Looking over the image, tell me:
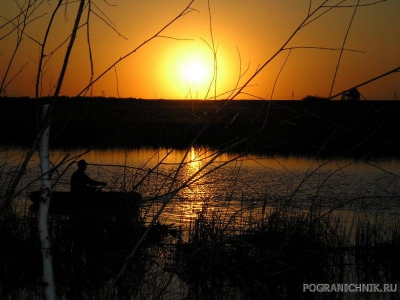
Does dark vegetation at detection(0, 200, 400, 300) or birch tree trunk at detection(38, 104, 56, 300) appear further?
dark vegetation at detection(0, 200, 400, 300)

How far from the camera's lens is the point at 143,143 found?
1351 inches

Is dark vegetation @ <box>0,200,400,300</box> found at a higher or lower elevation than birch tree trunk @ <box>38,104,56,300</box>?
lower

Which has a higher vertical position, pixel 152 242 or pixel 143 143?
pixel 143 143

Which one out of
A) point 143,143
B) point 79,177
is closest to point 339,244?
point 79,177

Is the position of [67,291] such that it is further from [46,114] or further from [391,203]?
[391,203]

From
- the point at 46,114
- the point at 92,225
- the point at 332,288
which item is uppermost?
the point at 46,114

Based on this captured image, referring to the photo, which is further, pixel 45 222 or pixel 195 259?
pixel 195 259

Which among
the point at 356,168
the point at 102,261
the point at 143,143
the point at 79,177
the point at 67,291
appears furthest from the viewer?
the point at 143,143

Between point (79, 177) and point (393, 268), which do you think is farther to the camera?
point (79, 177)

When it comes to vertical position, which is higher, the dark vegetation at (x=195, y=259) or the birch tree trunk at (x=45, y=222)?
the birch tree trunk at (x=45, y=222)

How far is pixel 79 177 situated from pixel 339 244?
5.22 meters

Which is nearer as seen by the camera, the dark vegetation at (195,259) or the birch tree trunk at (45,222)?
the birch tree trunk at (45,222)

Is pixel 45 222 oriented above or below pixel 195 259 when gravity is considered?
above

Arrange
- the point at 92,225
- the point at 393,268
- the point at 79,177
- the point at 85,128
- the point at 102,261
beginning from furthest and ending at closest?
the point at 85,128, the point at 79,177, the point at 393,268, the point at 92,225, the point at 102,261
